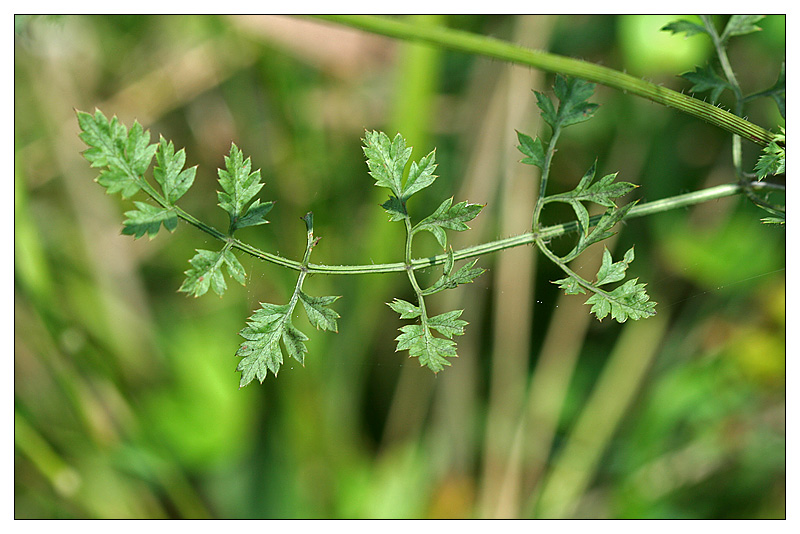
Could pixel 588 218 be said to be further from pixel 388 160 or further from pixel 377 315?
pixel 377 315

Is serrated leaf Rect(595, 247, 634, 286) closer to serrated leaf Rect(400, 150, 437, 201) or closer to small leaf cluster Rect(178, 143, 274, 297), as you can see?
serrated leaf Rect(400, 150, 437, 201)

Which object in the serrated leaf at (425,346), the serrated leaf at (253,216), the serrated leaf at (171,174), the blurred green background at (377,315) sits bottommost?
the blurred green background at (377,315)

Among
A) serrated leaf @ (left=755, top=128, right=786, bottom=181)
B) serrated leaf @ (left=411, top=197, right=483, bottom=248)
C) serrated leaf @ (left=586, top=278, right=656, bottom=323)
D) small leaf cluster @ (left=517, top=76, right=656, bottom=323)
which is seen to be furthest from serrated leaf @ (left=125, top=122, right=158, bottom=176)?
serrated leaf @ (left=755, top=128, right=786, bottom=181)

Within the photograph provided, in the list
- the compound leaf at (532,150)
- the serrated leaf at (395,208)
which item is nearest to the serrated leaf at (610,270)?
the compound leaf at (532,150)

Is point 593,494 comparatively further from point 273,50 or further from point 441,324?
point 273,50

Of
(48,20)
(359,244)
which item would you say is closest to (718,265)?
(359,244)

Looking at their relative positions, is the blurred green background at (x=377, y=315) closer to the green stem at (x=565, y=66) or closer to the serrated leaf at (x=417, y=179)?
the green stem at (x=565, y=66)
